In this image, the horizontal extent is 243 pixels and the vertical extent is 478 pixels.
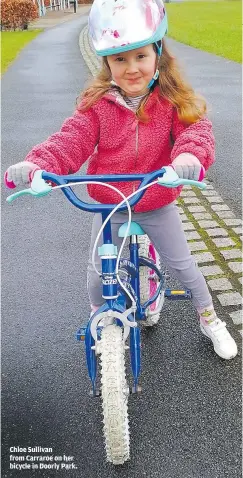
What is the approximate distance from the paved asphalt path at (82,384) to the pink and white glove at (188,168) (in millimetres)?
1320

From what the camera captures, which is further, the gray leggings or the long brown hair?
the gray leggings

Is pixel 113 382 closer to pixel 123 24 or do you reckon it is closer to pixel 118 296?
pixel 118 296

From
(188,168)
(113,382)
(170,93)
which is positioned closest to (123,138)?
(170,93)

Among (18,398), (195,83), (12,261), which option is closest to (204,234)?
(12,261)

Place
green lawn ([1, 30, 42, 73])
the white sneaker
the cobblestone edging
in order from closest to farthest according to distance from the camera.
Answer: the white sneaker → the cobblestone edging → green lawn ([1, 30, 42, 73])

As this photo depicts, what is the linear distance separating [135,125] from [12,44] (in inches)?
814

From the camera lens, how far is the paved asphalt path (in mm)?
2680

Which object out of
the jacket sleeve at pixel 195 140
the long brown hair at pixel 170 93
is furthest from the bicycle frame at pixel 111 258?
the long brown hair at pixel 170 93

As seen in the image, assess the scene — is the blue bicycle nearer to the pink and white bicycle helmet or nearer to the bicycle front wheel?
the bicycle front wheel

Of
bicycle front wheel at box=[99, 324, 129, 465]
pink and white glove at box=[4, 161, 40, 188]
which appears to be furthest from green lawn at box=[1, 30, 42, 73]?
bicycle front wheel at box=[99, 324, 129, 465]

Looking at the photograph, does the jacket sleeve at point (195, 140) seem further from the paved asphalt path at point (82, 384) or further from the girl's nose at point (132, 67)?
the paved asphalt path at point (82, 384)

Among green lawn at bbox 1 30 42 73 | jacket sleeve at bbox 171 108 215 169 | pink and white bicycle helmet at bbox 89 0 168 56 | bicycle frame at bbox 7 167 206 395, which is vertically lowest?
bicycle frame at bbox 7 167 206 395

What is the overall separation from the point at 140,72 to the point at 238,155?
15.2 ft

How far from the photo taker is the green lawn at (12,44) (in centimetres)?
1678
